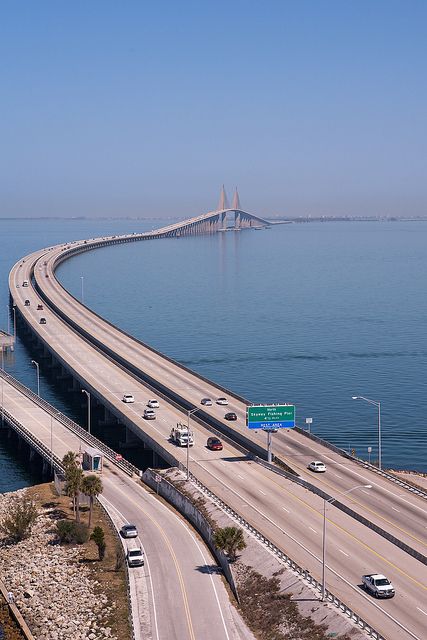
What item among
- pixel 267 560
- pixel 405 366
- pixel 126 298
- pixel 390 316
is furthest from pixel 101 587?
pixel 126 298

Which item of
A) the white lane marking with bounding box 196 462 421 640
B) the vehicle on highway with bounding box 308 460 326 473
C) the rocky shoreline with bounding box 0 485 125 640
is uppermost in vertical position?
the vehicle on highway with bounding box 308 460 326 473

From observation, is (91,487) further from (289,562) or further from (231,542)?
(289,562)

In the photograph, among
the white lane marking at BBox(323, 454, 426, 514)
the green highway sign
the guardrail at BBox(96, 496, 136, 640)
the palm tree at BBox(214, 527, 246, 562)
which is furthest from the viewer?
the green highway sign

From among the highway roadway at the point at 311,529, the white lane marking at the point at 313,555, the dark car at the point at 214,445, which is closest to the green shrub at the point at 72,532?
the highway roadway at the point at 311,529

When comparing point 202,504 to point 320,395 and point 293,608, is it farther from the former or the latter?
point 320,395

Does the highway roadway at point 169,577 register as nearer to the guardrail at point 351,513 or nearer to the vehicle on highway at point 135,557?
the vehicle on highway at point 135,557

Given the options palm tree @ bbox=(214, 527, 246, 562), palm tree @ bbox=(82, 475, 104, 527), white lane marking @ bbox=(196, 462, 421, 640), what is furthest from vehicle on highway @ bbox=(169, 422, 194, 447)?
palm tree @ bbox=(214, 527, 246, 562)

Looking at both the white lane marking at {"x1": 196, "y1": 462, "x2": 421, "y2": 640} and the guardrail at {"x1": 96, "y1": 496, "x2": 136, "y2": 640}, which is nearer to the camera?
the white lane marking at {"x1": 196, "y1": 462, "x2": 421, "y2": 640}

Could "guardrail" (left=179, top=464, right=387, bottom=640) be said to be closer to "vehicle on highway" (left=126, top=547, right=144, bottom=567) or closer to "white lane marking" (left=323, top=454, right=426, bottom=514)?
"vehicle on highway" (left=126, top=547, right=144, bottom=567)
